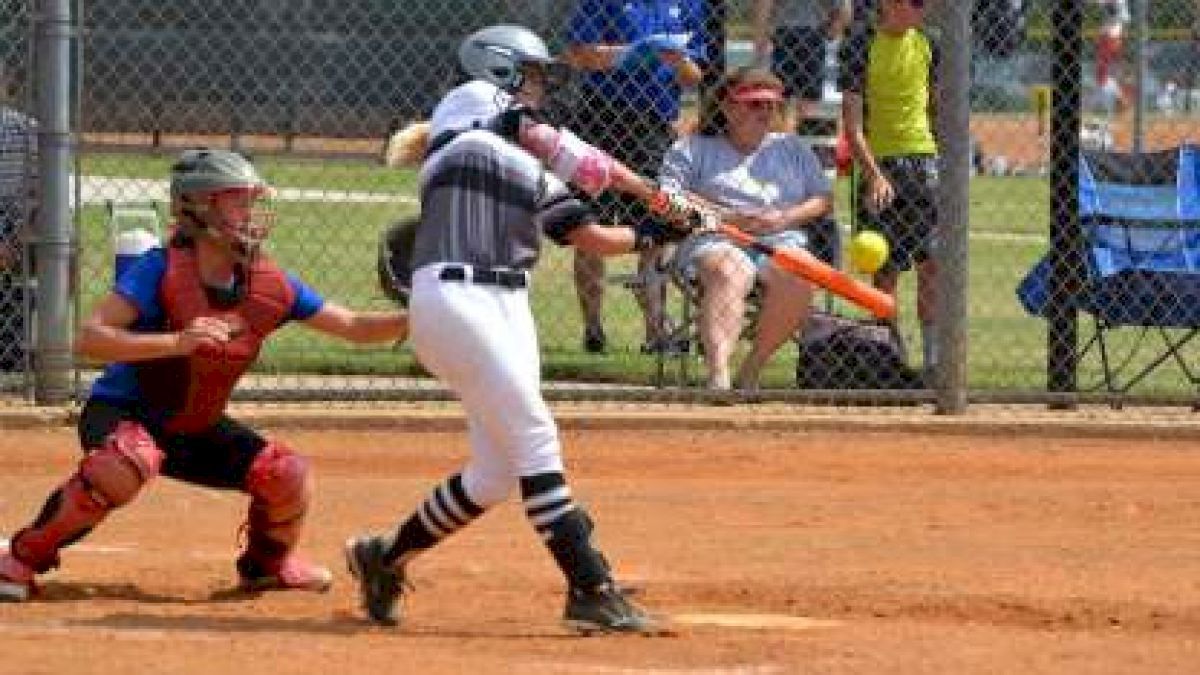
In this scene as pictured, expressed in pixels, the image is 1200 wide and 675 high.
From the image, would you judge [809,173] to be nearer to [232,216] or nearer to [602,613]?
[232,216]

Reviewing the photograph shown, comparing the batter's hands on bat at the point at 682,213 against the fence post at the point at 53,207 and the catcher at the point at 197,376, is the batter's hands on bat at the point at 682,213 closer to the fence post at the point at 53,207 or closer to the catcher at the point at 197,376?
the catcher at the point at 197,376

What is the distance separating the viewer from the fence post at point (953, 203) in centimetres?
1309

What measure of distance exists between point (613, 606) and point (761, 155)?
583 cm

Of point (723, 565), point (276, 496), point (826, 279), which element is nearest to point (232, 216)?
point (276, 496)

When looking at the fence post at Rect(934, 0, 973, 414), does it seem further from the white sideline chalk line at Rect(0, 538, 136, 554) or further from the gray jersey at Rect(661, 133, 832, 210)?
the white sideline chalk line at Rect(0, 538, 136, 554)

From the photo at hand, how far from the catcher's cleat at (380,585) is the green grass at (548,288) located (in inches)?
228

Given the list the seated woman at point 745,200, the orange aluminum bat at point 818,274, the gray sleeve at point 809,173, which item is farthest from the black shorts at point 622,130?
the orange aluminum bat at point 818,274

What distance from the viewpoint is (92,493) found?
8.45 metres

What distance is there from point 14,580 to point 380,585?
1.11 meters

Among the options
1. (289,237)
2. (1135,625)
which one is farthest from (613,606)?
(289,237)

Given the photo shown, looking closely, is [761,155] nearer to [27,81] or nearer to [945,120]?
[945,120]

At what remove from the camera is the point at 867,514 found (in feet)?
35.4

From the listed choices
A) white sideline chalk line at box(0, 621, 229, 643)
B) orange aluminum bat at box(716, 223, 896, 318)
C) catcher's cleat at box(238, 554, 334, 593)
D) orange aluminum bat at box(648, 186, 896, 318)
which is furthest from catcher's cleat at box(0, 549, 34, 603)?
orange aluminum bat at box(716, 223, 896, 318)

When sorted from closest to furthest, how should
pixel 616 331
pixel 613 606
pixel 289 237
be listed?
pixel 613 606 < pixel 616 331 < pixel 289 237
